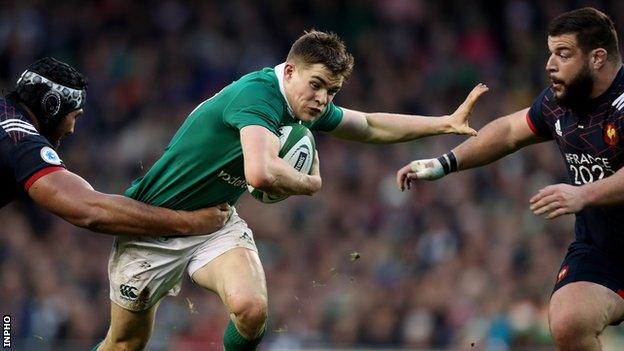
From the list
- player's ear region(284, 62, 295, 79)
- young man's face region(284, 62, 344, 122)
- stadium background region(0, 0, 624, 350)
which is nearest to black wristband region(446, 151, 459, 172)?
young man's face region(284, 62, 344, 122)

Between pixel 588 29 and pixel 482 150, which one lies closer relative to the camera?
pixel 588 29

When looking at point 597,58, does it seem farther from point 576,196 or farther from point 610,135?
point 576,196

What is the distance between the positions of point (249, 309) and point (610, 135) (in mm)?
2331

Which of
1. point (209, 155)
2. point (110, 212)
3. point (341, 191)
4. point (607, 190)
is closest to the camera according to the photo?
point (607, 190)

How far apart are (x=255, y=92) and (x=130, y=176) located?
28.1ft

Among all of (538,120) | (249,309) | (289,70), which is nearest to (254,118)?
(289,70)

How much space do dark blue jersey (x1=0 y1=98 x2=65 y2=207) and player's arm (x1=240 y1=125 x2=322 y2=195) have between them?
3.49 ft

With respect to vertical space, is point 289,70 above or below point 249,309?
above

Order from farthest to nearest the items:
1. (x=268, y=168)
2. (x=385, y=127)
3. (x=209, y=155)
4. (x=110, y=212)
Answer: (x=385, y=127) < (x=209, y=155) < (x=110, y=212) < (x=268, y=168)

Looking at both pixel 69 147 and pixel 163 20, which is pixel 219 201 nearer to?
pixel 69 147

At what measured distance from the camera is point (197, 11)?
55.3 ft

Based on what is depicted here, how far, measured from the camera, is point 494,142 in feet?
25.2

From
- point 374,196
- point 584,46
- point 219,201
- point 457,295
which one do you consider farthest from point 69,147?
point 584,46

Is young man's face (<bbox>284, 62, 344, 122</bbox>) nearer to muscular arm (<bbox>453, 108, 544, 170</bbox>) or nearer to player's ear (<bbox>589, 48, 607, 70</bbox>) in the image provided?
muscular arm (<bbox>453, 108, 544, 170</bbox>)
